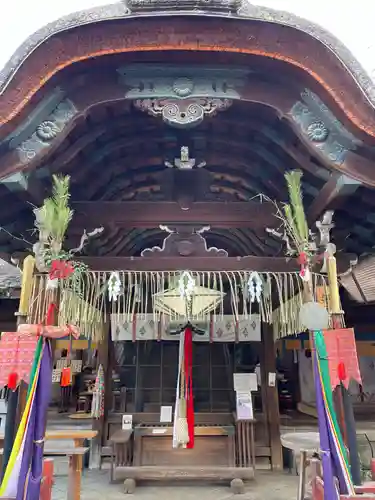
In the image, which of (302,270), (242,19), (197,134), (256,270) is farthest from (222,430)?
(242,19)

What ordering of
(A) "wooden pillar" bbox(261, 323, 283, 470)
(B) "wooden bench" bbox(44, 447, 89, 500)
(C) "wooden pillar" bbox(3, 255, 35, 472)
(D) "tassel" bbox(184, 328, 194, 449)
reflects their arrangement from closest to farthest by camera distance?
(C) "wooden pillar" bbox(3, 255, 35, 472), (B) "wooden bench" bbox(44, 447, 89, 500), (D) "tassel" bbox(184, 328, 194, 449), (A) "wooden pillar" bbox(261, 323, 283, 470)

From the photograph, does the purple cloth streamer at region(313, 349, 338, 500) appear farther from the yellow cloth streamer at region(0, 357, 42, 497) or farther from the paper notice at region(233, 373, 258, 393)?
the paper notice at region(233, 373, 258, 393)

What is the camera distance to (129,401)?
8609mm

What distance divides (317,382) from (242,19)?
3339 millimetres

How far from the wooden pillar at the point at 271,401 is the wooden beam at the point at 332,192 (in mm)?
4631

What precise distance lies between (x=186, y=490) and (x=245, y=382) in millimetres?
2354

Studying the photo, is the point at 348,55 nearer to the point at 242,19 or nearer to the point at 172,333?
the point at 242,19

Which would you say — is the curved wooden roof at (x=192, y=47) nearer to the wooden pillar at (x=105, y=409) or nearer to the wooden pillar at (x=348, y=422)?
the wooden pillar at (x=348, y=422)

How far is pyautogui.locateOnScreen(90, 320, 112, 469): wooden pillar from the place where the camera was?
27.2ft

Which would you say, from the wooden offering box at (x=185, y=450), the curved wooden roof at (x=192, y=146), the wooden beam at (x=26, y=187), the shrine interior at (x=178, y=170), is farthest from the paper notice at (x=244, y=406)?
the wooden beam at (x=26, y=187)

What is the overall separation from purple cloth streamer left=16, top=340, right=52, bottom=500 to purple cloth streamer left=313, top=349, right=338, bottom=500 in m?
2.44

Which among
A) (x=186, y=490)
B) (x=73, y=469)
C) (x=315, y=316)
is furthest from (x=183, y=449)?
(x=315, y=316)

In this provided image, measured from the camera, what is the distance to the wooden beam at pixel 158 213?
16.4 feet

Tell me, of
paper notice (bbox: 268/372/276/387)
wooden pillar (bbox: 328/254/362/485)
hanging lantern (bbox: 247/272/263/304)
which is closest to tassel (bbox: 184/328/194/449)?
paper notice (bbox: 268/372/276/387)
